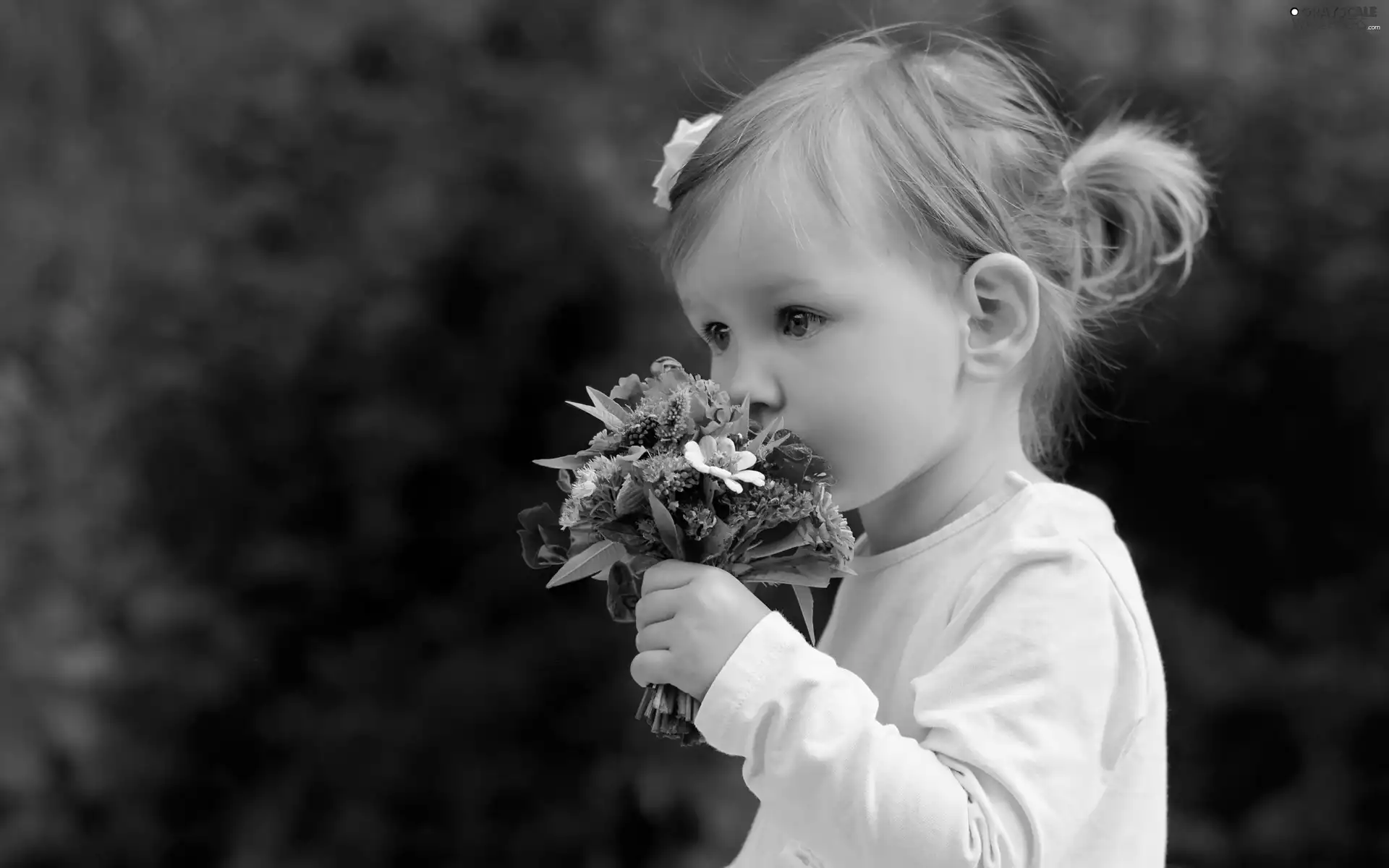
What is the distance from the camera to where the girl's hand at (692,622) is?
Answer: 144 cm

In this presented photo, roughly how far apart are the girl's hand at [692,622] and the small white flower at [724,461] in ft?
0.34

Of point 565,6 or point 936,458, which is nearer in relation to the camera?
point 936,458

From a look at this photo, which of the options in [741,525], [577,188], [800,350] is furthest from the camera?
[577,188]

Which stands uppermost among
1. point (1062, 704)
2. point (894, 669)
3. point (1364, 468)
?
point (1364, 468)

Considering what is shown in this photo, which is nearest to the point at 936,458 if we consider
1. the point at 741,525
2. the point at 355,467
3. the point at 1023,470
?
the point at 1023,470

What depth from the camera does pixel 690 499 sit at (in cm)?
144

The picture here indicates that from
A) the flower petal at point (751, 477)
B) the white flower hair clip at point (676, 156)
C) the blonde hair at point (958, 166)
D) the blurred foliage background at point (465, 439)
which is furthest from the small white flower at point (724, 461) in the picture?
the blurred foliage background at point (465, 439)

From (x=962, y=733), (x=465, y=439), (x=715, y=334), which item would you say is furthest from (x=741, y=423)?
(x=465, y=439)

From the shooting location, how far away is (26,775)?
3.27m

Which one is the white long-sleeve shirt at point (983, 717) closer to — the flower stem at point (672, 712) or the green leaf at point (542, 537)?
the flower stem at point (672, 712)

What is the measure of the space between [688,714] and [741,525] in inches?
8.1

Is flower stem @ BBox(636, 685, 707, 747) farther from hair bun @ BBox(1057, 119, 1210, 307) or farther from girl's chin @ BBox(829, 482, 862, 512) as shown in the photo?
hair bun @ BBox(1057, 119, 1210, 307)

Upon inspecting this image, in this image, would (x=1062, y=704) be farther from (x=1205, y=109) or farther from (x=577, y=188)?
(x=1205, y=109)

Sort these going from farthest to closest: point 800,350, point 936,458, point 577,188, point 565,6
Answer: point 565,6, point 577,188, point 936,458, point 800,350
